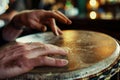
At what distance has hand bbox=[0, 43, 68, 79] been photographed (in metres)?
0.79

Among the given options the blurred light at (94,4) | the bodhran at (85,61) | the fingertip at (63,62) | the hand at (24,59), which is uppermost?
the hand at (24,59)

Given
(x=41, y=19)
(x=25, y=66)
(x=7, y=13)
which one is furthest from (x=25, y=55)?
(x=7, y=13)

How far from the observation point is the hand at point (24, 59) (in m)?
0.79

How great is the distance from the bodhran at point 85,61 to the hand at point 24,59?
20 millimetres

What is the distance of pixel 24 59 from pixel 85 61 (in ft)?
0.65

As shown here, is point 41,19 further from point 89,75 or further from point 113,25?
point 113,25

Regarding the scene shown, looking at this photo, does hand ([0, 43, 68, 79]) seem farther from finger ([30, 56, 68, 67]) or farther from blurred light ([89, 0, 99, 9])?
blurred light ([89, 0, 99, 9])

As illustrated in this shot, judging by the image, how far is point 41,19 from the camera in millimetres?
1180

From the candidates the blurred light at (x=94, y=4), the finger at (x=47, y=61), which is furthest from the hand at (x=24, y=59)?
the blurred light at (x=94, y=4)

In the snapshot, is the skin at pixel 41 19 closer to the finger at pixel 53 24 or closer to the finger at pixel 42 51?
the finger at pixel 53 24

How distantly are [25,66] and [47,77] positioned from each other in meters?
0.07

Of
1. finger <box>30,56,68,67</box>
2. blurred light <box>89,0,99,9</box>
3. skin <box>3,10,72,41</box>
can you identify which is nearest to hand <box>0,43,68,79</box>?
finger <box>30,56,68,67</box>

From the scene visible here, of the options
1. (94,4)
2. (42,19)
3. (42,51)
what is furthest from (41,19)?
(94,4)

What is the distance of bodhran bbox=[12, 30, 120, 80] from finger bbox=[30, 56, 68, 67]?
0.05 ft
